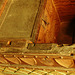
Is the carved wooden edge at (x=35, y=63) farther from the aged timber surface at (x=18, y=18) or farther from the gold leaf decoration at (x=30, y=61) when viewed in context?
the aged timber surface at (x=18, y=18)

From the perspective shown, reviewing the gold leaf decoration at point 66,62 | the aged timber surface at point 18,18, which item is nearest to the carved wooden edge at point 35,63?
the gold leaf decoration at point 66,62

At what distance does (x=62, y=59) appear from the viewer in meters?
1.64

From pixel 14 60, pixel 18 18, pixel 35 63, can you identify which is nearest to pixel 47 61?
pixel 35 63

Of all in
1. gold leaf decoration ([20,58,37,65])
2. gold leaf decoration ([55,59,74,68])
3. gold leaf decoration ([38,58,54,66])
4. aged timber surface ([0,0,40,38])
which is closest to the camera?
gold leaf decoration ([55,59,74,68])

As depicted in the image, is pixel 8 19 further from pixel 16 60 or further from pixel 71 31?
pixel 71 31

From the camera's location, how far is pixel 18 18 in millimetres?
2326

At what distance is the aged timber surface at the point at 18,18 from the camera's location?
2109 millimetres

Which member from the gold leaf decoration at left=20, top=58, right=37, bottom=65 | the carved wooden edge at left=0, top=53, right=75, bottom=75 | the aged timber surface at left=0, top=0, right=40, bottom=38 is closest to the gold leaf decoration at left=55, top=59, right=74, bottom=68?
the carved wooden edge at left=0, top=53, right=75, bottom=75

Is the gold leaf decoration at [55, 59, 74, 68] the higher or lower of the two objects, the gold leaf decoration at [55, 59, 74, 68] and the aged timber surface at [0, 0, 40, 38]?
the lower

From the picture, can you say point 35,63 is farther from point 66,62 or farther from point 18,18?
point 18,18

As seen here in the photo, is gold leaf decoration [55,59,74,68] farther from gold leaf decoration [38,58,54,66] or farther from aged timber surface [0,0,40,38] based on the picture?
aged timber surface [0,0,40,38]

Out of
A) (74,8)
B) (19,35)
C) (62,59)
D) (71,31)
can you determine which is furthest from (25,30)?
(71,31)

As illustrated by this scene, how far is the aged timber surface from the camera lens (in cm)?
211

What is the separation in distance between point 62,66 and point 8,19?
4.54 feet
